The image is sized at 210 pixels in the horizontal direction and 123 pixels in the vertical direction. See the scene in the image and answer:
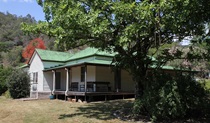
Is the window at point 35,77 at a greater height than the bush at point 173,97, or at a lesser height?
greater

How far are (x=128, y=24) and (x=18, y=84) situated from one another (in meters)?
17.7

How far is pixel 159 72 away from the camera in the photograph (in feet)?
35.5

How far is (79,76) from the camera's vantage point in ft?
74.8

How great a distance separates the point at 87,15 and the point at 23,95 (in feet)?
58.2

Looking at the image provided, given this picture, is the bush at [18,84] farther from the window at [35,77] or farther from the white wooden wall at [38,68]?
the window at [35,77]

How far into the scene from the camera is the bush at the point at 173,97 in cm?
941

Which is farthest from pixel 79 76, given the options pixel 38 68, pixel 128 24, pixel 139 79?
pixel 128 24

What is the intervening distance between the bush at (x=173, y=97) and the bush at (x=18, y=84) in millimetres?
17136

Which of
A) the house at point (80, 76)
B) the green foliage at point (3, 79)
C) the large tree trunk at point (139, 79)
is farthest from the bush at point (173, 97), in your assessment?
the green foliage at point (3, 79)

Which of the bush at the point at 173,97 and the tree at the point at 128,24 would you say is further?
the bush at the point at 173,97

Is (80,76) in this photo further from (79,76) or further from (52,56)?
(52,56)

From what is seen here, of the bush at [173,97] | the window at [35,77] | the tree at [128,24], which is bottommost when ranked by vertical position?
the bush at [173,97]

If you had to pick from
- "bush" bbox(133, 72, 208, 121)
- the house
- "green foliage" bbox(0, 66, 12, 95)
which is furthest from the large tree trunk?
"green foliage" bbox(0, 66, 12, 95)

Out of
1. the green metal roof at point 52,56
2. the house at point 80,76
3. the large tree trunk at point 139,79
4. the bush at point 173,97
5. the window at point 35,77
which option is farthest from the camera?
the window at point 35,77
